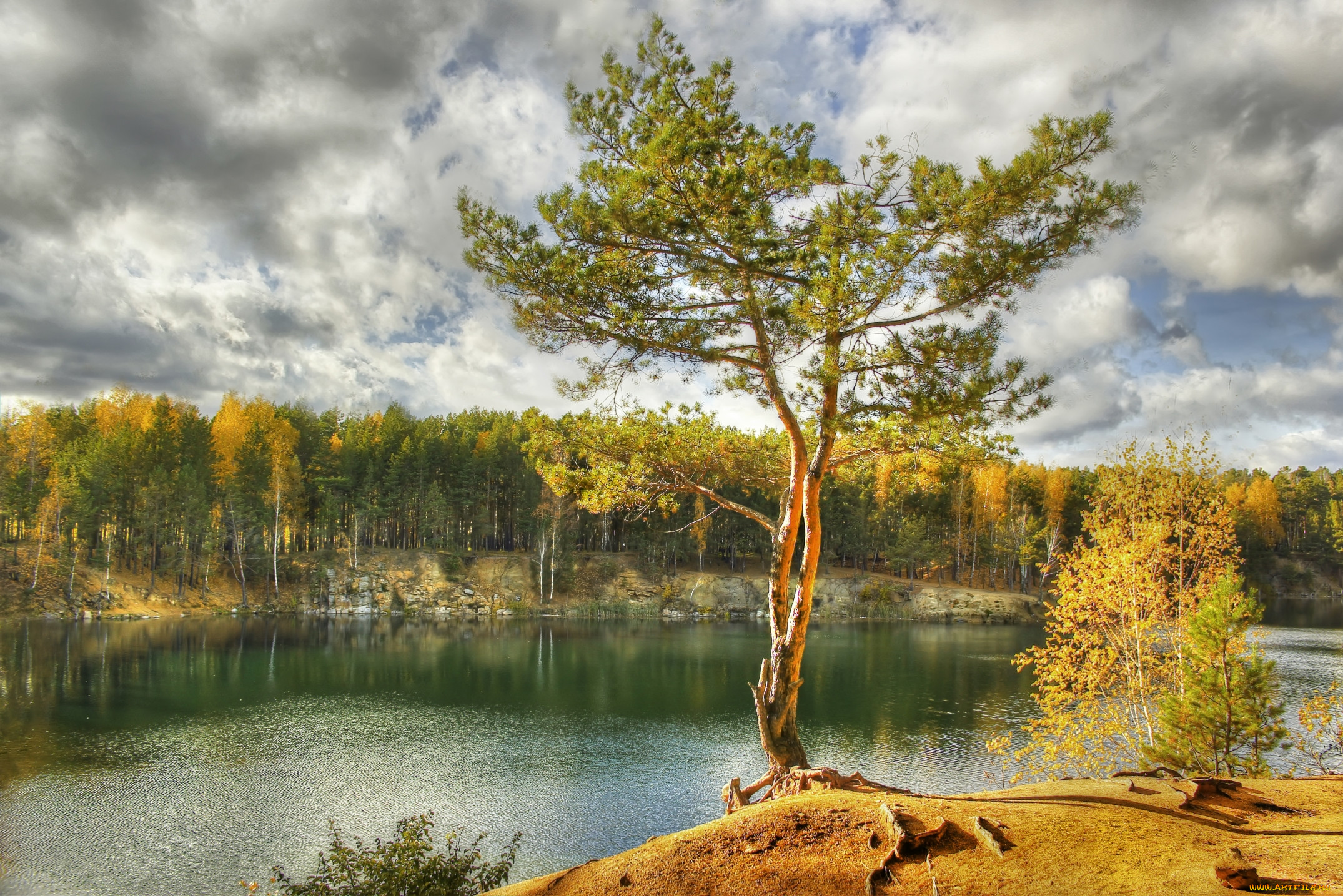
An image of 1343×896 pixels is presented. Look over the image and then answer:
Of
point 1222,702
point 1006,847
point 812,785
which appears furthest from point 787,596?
point 1222,702

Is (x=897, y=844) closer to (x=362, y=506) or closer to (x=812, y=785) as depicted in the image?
(x=812, y=785)

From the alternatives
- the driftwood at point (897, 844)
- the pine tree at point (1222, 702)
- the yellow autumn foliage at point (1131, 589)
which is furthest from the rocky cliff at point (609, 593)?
the driftwood at point (897, 844)

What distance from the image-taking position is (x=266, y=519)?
178 ft

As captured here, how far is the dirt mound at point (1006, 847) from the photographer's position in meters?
5.11

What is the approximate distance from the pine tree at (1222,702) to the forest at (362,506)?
1484 inches

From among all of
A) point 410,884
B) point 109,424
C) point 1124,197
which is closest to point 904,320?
point 1124,197

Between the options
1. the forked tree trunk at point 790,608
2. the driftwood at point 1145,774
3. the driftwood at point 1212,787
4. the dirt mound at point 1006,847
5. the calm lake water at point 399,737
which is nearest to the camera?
the dirt mound at point 1006,847

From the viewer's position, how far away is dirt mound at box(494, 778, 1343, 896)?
5.11 meters

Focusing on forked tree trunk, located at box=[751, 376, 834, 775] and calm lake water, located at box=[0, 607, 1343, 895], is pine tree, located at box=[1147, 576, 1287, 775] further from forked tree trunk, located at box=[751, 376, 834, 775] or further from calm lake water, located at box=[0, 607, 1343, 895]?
calm lake water, located at box=[0, 607, 1343, 895]

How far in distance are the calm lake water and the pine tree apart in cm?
716

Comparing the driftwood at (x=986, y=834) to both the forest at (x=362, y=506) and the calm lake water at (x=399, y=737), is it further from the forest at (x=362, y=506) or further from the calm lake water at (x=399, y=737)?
the forest at (x=362, y=506)

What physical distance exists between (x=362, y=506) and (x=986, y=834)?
5903 centimetres

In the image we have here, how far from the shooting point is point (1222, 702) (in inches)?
426

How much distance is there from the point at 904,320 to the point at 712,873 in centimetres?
730
